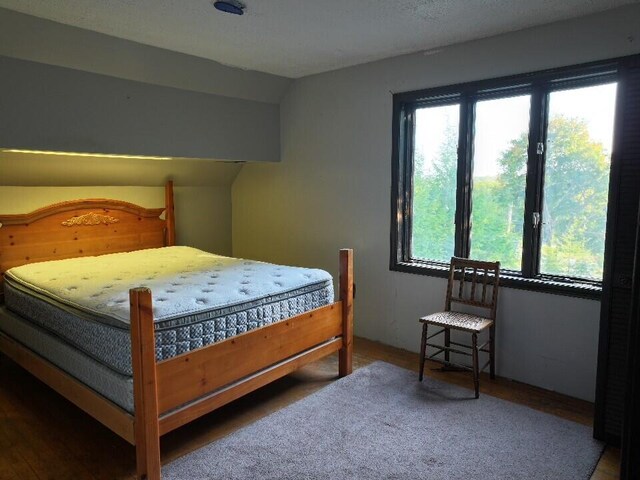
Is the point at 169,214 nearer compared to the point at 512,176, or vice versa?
the point at 512,176

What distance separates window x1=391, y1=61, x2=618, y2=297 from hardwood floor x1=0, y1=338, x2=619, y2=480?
0.71 meters

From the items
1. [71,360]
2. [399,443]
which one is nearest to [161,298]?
[71,360]

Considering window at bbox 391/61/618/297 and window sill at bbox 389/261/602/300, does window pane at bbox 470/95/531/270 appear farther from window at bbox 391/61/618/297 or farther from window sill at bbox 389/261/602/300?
window sill at bbox 389/261/602/300

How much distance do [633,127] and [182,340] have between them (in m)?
2.38

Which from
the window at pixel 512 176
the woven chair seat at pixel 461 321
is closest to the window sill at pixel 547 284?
the window at pixel 512 176

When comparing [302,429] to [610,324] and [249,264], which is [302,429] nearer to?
[249,264]

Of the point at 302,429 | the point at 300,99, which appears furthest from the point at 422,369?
the point at 300,99

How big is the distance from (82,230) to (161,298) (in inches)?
74.0

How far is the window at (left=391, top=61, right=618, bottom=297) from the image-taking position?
277 cm

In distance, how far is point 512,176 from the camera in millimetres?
3088

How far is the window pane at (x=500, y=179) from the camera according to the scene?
3.05 metres

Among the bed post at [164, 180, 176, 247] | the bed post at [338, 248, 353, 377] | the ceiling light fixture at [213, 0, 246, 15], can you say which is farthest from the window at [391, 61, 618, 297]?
the bed post at [164, 180, 176, 247]

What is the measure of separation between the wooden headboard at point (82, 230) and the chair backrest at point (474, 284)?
8.90ft

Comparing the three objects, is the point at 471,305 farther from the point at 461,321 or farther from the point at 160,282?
the point at 160,282
